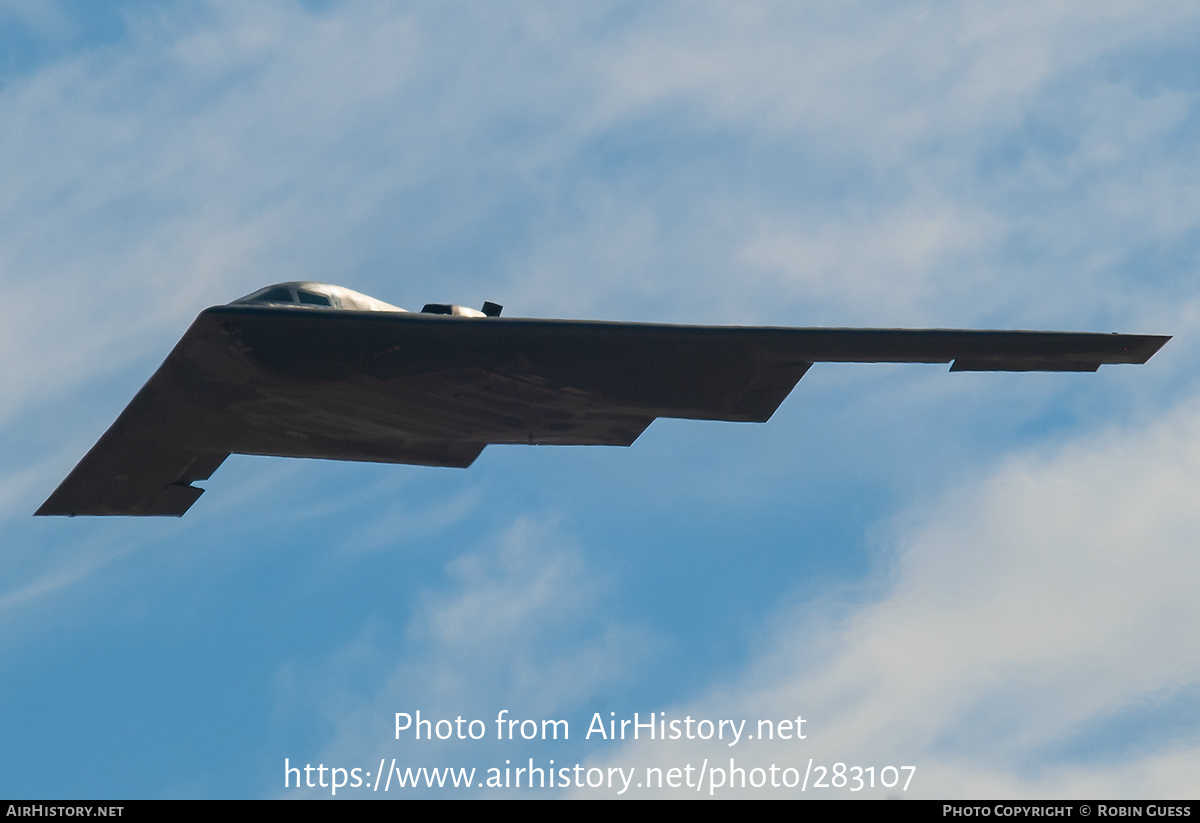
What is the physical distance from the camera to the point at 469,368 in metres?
21.3

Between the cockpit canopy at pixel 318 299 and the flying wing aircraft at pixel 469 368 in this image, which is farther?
the cockpit canopy at pixel 318 299

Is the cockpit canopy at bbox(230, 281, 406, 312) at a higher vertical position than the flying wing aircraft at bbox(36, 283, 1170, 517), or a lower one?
higher

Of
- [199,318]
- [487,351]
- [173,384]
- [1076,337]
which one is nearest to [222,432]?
[173,384]

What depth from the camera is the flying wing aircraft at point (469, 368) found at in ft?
67.6

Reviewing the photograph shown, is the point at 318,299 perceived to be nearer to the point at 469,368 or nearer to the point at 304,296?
the point at 304,296

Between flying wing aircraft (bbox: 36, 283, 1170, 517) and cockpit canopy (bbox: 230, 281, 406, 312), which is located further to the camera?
cockpit canopy (bbox: 230, 281, 406, 312)

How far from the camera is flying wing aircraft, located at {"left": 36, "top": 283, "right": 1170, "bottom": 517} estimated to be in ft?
67.6

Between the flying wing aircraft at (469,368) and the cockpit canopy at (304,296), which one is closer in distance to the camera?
the flying wing aircraft at (469,368)

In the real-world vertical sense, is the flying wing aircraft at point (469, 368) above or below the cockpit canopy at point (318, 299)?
below

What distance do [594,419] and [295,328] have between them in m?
5.46

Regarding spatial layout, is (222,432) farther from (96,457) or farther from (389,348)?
(389,348)

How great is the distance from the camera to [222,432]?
2391cm
